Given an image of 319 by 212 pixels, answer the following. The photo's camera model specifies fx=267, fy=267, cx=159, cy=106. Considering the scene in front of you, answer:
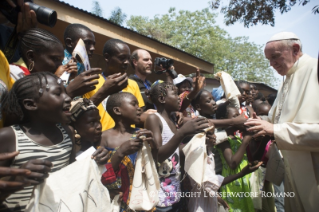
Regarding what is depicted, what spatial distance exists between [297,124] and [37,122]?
98.4 inches

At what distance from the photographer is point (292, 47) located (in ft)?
10.7

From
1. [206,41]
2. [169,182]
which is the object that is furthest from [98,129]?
[206,41]

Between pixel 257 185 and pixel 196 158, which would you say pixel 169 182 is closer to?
pixel 196 158

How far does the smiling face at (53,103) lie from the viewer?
1814 mm

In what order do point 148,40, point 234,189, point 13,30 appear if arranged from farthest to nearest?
point 148,40, point 234,189, point 13,30

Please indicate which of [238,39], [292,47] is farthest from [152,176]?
[238,39]

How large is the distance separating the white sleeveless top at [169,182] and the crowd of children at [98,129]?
10 mm

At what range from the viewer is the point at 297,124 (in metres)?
2.82

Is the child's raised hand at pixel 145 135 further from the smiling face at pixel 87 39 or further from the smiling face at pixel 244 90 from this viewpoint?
the smiling face at pixel 244 90

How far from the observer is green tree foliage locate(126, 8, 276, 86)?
31.3m

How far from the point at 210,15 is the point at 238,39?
8.92 meters

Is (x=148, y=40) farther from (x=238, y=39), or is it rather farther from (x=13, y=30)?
(x=238, y=39)

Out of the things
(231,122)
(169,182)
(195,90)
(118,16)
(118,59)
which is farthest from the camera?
(118,16)

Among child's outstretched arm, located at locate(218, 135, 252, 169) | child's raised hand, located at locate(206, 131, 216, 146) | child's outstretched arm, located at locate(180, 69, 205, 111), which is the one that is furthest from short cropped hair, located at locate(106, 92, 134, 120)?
child's outstretched arm, located at locate(218, 135, 252, 169)
